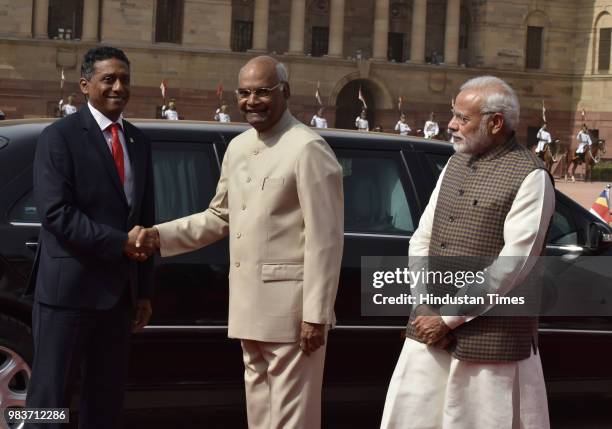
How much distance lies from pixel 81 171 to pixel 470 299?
180 cm

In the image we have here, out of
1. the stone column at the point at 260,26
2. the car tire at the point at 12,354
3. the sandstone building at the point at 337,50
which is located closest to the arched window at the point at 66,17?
the sandstone building at the point at 337,50

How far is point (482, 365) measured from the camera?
5.31 metres

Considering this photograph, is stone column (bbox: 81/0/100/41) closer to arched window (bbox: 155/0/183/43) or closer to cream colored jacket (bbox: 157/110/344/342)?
arched window (bbox: 155/0/183/43)

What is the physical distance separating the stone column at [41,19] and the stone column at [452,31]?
18777mm

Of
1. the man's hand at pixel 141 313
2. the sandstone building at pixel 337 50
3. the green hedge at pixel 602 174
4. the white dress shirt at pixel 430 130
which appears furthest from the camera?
the sandstone building at pixel 337 50

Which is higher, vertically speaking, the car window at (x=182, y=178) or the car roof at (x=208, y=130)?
the car roof at (x=208, y=130)

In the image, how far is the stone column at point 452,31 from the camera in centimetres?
5991

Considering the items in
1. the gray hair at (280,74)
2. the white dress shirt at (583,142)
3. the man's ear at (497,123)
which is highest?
the white dress shirt at (583,142)

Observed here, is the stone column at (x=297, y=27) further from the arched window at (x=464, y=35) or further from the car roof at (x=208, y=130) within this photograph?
the car roof at (x=208, y=130)

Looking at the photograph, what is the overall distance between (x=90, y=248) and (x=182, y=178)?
6.38ft

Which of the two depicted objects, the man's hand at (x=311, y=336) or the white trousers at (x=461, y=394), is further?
the man's hand at (x=311, y=336)

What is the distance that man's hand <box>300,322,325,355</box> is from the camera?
5.50 m

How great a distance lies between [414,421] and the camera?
17.6ft

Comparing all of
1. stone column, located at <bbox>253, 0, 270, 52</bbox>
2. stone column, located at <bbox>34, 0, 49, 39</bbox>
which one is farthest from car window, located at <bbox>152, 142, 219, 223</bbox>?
stone column, located at <bbox>253, 0, 270, 52</bbox>
